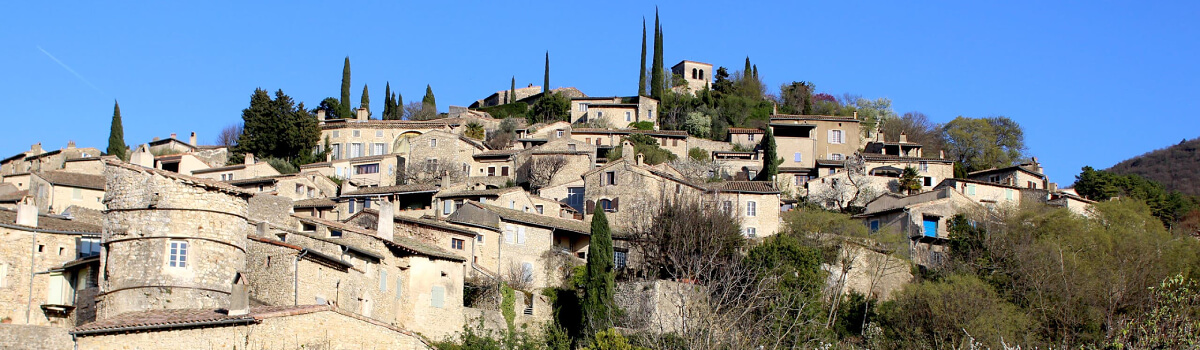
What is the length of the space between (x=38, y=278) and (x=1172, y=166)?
10378 cm

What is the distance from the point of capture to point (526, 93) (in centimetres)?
11006

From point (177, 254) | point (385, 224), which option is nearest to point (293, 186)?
point (385, 224)

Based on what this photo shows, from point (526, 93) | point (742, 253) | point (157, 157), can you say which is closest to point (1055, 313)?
point (742, 253)

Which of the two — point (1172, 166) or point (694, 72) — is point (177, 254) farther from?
point (1172, 166)

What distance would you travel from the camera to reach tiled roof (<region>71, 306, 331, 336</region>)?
28.9 meters

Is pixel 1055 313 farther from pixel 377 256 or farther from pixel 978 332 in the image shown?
pixel 377 256

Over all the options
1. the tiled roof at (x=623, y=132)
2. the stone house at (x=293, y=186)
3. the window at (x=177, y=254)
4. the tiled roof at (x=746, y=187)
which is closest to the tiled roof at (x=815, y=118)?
the tiled roof at (x=623, y=132)

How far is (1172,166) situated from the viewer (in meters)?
115

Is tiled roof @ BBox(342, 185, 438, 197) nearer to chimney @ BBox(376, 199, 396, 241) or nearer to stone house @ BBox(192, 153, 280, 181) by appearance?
stone house @ BBox(192, 153, 280, 181)

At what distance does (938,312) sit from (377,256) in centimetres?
1950

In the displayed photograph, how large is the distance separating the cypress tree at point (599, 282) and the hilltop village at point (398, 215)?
1408 mm

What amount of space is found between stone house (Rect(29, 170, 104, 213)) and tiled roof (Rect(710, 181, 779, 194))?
27504 millimetres

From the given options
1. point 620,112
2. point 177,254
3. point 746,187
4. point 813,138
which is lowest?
point 177,254

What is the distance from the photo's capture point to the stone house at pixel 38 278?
34.0m
